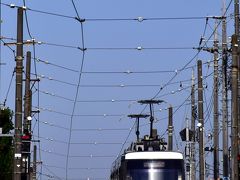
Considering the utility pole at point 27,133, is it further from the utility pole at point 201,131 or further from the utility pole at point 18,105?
the utility pole at point 201,131

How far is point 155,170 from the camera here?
28922 millimetres

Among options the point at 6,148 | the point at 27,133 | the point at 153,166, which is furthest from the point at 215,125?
the point at 6,148

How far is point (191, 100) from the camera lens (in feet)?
188

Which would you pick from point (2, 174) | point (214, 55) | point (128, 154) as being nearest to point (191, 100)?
point (214, 55)

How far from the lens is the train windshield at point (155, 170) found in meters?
28.6

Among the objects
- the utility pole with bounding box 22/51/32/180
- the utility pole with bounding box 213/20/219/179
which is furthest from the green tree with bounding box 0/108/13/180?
the utility pole with bounding box 213/20/219/179

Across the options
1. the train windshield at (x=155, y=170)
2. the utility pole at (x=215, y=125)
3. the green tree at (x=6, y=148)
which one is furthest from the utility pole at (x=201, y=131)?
the green tree at (x=6, y=148)

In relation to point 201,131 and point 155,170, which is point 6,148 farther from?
point 155,170

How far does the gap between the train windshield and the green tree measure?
32.3 meters

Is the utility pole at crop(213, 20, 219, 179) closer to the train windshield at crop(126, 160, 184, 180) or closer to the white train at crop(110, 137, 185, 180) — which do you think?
the white train at crop(110, 137, 185, 180)

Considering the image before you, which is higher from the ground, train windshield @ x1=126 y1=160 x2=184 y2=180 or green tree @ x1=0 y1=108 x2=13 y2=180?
green tree @ x1=0 y1=108 x2=13 y2=180

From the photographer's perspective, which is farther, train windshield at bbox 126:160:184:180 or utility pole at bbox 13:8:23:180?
train windshield at bbox 126:160:184:180

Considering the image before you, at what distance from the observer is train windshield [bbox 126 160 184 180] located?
93.7 ft

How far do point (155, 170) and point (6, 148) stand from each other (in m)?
38.2
